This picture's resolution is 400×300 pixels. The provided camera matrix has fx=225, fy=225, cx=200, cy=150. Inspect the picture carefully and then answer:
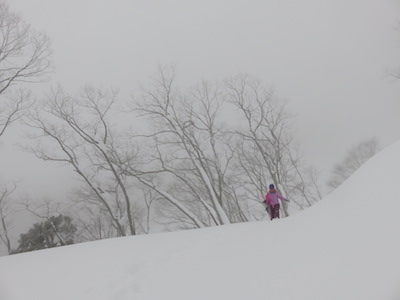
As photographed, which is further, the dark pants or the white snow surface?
the dark pants

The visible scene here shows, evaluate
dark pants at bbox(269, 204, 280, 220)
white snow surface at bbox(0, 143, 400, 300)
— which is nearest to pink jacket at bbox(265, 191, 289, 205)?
dark pants at bbox(269, 204, 280, 220)

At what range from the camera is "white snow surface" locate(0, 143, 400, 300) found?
7.98 ft

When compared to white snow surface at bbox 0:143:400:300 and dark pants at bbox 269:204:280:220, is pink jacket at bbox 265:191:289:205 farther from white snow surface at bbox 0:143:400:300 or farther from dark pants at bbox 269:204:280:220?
white snow surface at bbox 0:143:400:300

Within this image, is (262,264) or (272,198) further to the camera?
(272,198)

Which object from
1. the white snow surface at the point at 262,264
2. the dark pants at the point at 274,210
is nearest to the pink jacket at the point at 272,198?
the dark pants at the point at 274,210

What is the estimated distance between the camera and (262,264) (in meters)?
3.35

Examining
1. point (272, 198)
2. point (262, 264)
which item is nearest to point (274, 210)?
point (272, 198)

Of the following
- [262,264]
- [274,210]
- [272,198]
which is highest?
[272,198]

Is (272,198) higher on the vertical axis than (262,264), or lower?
higher

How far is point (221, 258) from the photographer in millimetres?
3980

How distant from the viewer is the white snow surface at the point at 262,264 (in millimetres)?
2434

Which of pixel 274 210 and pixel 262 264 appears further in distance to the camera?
pixel 274 210

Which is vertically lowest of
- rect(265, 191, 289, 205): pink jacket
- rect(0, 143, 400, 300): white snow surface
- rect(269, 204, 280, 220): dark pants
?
rect(0, 143, 400, 300): white snow surface

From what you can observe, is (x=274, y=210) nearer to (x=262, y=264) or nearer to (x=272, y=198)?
(x=272, y=198)
